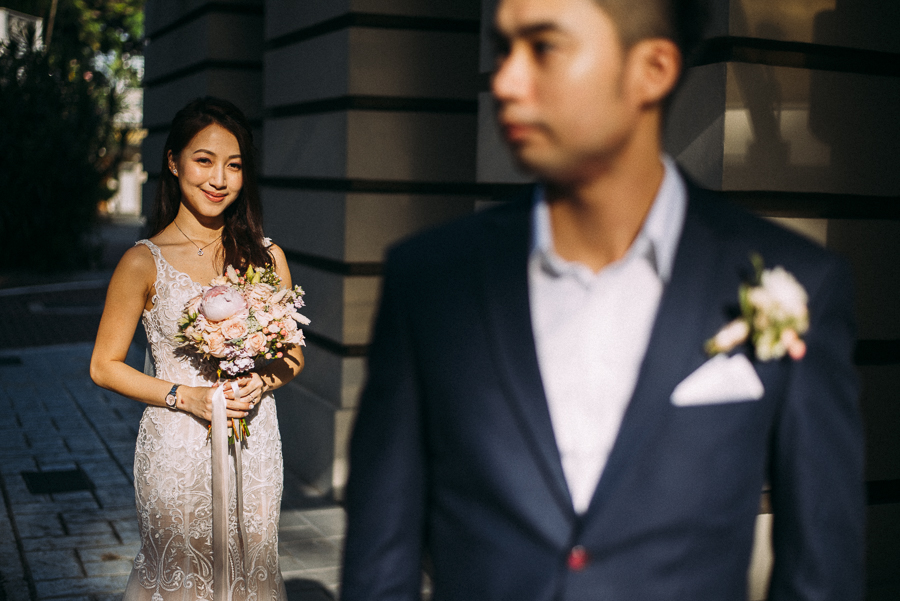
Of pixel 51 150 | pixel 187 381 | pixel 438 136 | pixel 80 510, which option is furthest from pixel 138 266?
pixel 51 150

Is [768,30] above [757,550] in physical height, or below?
above

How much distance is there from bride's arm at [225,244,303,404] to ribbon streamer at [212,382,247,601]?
0.24 feet

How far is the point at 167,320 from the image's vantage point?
3689mm

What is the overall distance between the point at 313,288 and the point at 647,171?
5.91 m

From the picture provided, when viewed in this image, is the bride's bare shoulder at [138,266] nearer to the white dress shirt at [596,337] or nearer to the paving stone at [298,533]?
the white dress shirt at [596,337]

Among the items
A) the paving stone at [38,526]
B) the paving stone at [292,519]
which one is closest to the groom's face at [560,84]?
the paving stone at [292,519]

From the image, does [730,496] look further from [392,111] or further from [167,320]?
[392,111]

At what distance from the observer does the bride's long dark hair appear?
372 cm

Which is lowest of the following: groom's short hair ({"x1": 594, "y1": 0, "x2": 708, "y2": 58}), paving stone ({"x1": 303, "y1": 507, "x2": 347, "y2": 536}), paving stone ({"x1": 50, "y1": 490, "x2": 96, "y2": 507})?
paving stone ({"x1": 303, "y1": 507, "x2": 347, "y2": 536})

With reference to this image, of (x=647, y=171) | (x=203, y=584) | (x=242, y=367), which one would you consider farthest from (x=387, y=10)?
(x=647, y=171)

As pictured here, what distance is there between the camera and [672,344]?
1410 millimetres

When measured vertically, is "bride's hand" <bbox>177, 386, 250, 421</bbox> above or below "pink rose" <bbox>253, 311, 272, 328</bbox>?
below

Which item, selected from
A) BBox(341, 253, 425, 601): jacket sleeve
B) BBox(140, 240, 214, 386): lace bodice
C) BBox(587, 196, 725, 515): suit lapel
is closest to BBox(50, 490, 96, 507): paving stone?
BBox(140, 240, 214, 386): lace bodice

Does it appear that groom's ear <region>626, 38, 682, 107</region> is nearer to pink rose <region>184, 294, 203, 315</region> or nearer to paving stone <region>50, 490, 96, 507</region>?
pink rose <region>184, 294, 203, 315</region>
